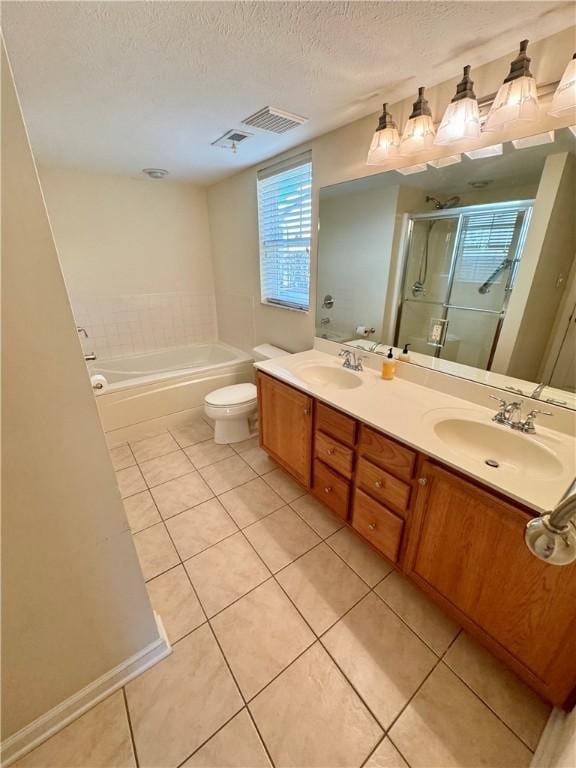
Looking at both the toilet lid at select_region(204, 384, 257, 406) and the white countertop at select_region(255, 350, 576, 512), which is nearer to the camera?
the white countertop at select_region(255, 350, 576, 512)

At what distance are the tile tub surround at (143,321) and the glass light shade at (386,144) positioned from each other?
254 centimetres

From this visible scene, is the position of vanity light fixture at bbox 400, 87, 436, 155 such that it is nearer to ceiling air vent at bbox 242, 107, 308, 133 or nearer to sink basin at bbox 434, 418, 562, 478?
ceiling air vent at bbox 242, 107, 308, 133

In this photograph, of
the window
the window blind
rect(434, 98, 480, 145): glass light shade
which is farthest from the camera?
the window

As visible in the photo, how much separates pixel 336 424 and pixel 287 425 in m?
0.45

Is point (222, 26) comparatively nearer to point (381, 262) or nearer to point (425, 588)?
point (381, 262)

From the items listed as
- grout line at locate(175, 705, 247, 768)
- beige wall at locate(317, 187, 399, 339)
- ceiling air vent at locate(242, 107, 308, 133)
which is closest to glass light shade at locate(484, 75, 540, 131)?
beige wall at locate(317, 187, 399, 339)

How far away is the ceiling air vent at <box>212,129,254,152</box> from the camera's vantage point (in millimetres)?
Answer: 1824

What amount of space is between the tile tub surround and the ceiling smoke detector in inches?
42.7

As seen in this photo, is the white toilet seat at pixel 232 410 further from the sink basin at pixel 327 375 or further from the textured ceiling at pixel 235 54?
the textured ceiling at pixel 235 54

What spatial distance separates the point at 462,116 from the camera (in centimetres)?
115

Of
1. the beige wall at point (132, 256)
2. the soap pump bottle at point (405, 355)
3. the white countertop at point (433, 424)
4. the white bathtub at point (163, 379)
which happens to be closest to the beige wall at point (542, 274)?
the white countertop at point (433, 424)

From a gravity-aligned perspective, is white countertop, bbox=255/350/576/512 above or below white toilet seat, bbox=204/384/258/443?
above

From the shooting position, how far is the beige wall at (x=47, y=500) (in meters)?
0.64

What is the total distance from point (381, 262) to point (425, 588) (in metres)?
1.69
